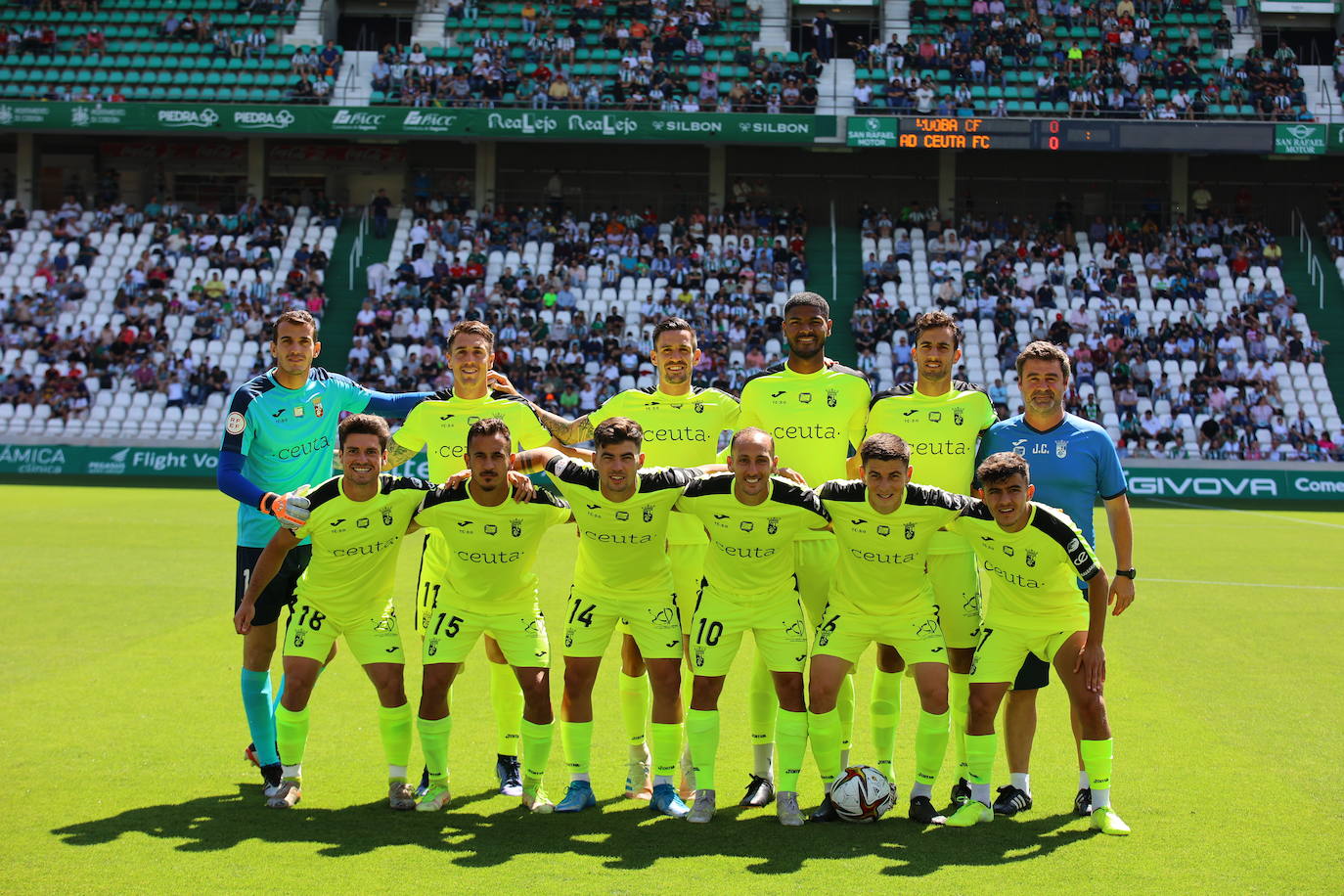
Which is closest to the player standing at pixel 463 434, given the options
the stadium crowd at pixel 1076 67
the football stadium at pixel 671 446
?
the football stadium at pixel 671 446

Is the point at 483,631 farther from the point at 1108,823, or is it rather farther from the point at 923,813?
the point at 1108,823

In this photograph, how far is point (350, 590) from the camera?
6539mm

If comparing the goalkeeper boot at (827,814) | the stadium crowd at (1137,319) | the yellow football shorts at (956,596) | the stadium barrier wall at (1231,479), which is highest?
the stadium crowd at (1137,319)

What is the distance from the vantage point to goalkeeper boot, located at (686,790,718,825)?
614 cm

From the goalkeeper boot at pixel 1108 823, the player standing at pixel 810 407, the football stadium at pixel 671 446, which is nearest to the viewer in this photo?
the goalkeeper boot at pixel 1108 823

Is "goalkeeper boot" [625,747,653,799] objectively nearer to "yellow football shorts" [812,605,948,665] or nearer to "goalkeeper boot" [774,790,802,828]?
"goalkeeper boot" [774,790,802,828]

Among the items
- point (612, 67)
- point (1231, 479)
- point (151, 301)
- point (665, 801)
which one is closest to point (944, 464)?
point (665, 801)

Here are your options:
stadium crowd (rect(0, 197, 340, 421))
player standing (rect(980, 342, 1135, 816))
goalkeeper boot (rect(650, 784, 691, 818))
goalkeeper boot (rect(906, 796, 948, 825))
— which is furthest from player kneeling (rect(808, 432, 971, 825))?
stadium crowd (rect(0, 197, 340, 421))

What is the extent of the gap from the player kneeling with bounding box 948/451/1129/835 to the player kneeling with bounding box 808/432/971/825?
165mm

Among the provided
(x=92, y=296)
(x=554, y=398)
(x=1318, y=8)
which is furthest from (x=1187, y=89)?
(x=92, y=296)

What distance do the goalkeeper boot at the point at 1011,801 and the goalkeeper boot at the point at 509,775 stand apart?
2.36 metres

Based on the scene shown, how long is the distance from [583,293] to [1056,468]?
26298mm

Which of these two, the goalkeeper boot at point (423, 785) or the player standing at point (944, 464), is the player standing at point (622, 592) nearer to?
the goalkeeper boot at point (423, 785)

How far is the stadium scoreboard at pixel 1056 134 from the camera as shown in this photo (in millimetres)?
31766
